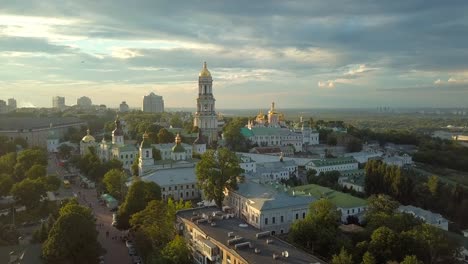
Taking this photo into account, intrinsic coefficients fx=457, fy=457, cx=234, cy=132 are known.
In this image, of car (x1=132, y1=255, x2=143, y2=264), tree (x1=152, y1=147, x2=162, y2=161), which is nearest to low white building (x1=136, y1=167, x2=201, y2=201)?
tree (x1=152, y1=147, x2=162, y2=161)

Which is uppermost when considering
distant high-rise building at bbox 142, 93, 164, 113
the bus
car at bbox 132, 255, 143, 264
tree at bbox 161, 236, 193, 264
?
distant high-rise building at bbox 142, 93, 164, 113

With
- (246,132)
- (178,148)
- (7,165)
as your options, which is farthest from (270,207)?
(246,132)

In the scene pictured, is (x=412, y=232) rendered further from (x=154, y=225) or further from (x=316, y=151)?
(x=316, y=151)

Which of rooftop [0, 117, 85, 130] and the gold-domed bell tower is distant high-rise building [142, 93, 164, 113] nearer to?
rooftop [0, 117, 85, 130]

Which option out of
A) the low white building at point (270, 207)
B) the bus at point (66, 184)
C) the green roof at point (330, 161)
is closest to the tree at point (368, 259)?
the low white building at point (270, 207)

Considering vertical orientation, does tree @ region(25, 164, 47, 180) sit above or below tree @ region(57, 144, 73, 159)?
above

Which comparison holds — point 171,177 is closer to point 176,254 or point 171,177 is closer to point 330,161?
point 176,254
